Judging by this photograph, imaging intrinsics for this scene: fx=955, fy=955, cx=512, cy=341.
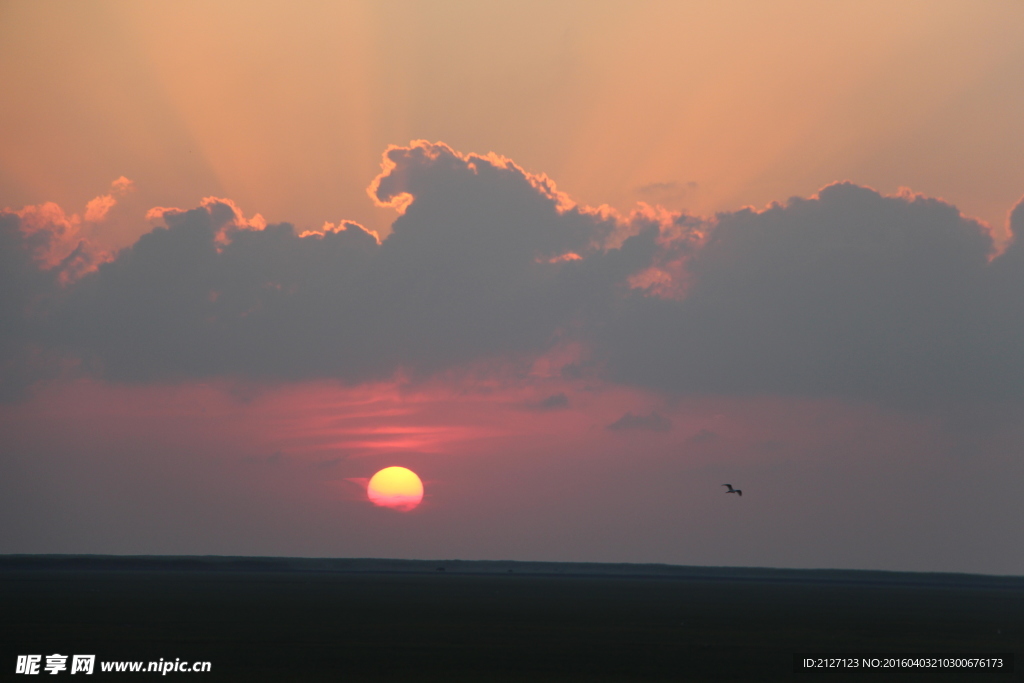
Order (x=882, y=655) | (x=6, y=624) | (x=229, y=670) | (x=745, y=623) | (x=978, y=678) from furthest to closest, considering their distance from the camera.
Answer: (x=745, y=623)
(x=6, y=624)
(x=882, y=655)
(x=978, y=678)
(x=229, y=670)

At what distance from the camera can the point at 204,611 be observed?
92.6 meters

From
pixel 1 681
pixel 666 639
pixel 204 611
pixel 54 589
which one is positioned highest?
pixel 54 589

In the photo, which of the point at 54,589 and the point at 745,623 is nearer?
the point at 745,623

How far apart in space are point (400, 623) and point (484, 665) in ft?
99.2

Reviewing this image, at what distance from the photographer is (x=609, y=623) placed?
87.9 m

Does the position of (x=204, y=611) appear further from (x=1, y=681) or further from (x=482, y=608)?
(x=1, y=681)

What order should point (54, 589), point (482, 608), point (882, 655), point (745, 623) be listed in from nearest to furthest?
point (882, 655) < point (745, 623) < point (482, 608) < point (54, 589)

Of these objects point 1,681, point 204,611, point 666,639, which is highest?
point 204,611

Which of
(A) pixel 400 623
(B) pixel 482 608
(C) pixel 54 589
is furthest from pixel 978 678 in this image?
(C) pixel 54 589

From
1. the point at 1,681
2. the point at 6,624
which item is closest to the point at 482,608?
the point at 6,624

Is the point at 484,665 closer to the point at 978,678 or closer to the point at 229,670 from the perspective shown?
the point at 229,670

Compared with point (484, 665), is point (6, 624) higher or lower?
higher

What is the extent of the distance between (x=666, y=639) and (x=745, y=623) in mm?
22814

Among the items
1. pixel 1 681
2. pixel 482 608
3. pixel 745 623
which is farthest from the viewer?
pixel 482 608
